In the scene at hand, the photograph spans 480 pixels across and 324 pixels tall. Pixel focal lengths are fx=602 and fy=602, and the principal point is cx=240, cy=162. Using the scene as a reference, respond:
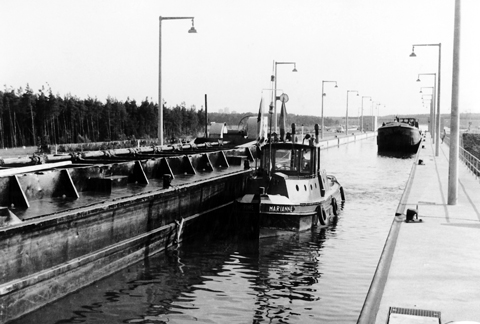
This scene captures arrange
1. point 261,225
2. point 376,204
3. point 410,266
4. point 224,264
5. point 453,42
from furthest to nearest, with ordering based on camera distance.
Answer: point 376,204 < point 453,42 < point 261,225 < point 224,264 < point 410,266

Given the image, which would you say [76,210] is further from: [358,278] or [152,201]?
[358,278]

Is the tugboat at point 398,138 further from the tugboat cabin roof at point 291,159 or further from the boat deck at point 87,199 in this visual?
the boat deck at point 87,199

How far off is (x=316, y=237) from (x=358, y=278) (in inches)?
179

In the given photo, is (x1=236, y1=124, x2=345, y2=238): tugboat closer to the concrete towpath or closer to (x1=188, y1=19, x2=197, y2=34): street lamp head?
the concrete towpath

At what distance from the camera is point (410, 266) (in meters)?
10.9

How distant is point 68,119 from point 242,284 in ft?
133

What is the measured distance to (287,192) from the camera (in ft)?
57.5

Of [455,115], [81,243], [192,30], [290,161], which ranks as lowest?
[81,243]

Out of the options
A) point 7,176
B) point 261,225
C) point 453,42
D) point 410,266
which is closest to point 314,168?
point 261,225

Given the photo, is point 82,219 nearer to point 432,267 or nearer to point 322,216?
point 432,267

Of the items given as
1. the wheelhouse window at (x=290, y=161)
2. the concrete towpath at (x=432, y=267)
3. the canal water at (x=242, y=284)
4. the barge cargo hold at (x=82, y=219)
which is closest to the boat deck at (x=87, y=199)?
the barge cargo hold at (x=82, y=219)

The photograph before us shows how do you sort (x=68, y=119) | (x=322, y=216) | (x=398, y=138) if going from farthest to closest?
(x=398, y=138) → (x=68, y=119) → (x=322, y=216)

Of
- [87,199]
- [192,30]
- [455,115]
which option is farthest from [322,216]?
[192,30]

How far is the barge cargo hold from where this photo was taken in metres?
10.2
